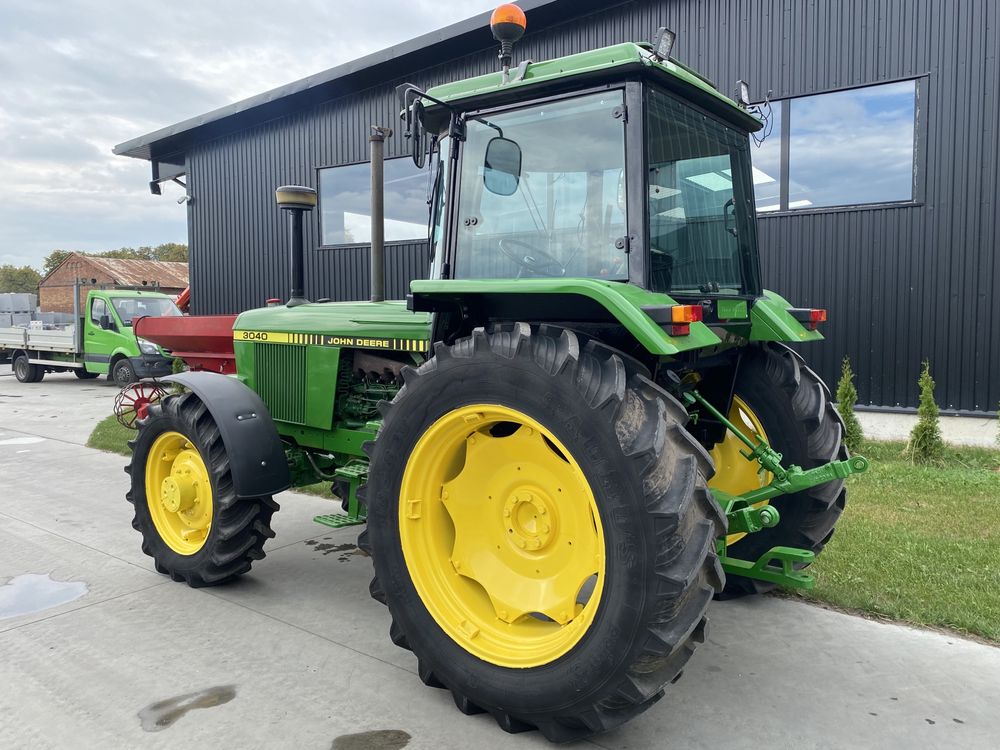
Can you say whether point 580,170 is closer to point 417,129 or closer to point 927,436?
point 417,129

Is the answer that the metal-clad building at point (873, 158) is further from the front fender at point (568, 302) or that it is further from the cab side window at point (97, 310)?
the cab side window at point (97, 310)

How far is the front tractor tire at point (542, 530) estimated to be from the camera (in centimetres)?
236

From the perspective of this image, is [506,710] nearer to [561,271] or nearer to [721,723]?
[721,723]

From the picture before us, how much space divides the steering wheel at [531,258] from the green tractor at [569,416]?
10 mm

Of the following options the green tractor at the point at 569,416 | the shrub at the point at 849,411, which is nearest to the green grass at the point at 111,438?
the green tractor at the point at 569,416

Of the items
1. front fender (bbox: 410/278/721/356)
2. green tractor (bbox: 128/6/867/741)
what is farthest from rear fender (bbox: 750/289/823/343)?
front fender (bbox: 410/278/721/356)

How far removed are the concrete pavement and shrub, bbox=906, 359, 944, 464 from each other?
13.2 feet

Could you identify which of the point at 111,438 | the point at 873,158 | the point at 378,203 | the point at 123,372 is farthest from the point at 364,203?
the point at 378,203

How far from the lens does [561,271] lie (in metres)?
3.03

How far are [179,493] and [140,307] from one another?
44.3 feet

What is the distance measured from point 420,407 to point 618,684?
1213 millimetres

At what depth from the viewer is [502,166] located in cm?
316

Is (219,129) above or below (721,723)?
above

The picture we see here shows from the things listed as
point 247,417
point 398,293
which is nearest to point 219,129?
point 398,293
